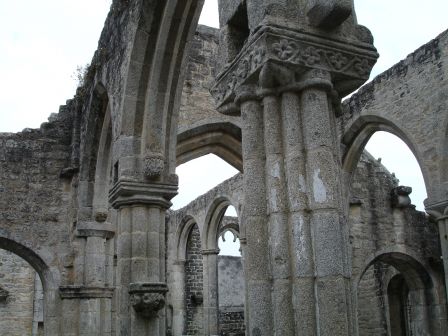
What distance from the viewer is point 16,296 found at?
16594mm

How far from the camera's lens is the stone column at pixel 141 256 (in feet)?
20.7

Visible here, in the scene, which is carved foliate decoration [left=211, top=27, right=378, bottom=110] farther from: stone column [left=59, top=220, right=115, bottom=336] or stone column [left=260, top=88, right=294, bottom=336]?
stone column [left=59, top=220, right=115, bottom=336]

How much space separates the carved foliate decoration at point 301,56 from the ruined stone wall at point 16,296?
1467cm

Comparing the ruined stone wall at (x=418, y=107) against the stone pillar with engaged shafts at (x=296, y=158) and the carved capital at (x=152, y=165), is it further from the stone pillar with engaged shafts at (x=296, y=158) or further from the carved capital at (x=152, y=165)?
the stone pillar with engaged shafts at (x=296, y=158)

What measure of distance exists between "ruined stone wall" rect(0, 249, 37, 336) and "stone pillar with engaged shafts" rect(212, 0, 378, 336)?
48.3ft

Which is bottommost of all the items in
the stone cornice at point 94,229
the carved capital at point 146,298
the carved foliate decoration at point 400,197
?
the carved capital at point 146,298

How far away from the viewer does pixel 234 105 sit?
12.5 ft

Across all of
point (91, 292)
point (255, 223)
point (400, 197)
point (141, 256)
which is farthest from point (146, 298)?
point (400, 197)

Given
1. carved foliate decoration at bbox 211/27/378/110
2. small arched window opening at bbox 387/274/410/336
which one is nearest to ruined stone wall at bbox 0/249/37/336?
small arched window opening at bbox 387/274/410/336

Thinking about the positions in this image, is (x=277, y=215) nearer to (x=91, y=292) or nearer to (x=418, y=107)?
(x=91, y=292)

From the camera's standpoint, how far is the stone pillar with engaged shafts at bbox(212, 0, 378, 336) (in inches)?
125

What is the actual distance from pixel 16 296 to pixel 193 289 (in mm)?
5449

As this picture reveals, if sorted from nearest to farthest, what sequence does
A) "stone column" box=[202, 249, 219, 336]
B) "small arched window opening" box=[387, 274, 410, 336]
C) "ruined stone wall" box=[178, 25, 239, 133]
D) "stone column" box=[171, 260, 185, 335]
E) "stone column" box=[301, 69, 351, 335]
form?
"stone column" box=[301, 69, 351, 335], "ruined stone wall" box=[178, 25, 239, 133], "small arched window opening" box=[387, 274, 410, 336], "stone column" box=[202, 249, 219, 336], "stone column" box=[171, 260, 185, 335]

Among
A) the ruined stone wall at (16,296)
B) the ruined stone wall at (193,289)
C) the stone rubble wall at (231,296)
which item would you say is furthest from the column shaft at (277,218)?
the stone rubble wall at (231,296)
